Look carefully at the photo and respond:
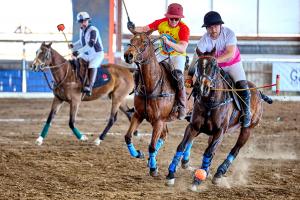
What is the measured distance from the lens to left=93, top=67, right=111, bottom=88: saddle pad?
1345cm

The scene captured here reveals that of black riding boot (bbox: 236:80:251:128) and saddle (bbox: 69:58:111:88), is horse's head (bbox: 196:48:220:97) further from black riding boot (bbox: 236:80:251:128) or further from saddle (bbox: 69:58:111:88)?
saddle (bbox: 69:58:111:88)

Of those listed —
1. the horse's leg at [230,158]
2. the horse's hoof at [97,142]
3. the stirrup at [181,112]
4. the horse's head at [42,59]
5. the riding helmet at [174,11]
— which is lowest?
the horse's hoof at [97,142]

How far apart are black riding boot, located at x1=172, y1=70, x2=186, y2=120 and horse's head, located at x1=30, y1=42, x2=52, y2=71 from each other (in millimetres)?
4121

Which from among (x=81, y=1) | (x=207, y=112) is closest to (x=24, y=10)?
(x=81, y=1)

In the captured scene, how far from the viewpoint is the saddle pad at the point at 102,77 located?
13.4 metres

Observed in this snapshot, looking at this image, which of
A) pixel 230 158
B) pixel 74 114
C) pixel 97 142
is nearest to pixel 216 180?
pixel 230 158

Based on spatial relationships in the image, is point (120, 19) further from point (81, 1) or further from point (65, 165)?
point (65, 165)

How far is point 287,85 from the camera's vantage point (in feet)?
74.4

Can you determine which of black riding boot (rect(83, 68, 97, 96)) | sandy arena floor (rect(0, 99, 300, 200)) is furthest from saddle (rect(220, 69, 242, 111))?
black riding boot (rect(83, 68, 97, 96))

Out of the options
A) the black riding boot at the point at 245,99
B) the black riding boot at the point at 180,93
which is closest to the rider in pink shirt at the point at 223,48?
the black riding boot at the point at 245,99

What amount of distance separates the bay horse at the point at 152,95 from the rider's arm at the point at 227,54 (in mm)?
1079

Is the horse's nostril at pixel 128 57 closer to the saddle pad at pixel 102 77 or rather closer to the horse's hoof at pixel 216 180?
the horse's hoof at pixel 216 180

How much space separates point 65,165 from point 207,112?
2827 mm

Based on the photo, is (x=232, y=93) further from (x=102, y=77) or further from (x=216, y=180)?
(x=102, y=77)
